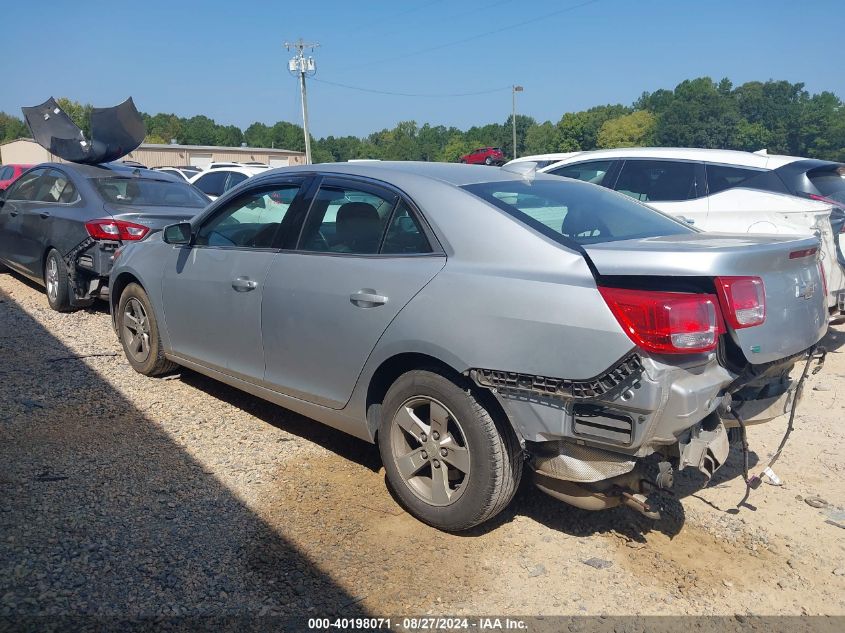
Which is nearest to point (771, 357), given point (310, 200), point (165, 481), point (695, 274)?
point (695, 274)

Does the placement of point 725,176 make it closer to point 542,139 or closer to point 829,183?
point 829,183

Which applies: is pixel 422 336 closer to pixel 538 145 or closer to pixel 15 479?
pixel 15 479

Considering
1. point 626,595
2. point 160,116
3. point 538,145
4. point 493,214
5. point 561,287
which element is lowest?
point 626,595

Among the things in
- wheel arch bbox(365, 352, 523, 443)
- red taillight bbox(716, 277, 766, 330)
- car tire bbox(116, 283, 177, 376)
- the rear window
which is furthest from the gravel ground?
the rear window

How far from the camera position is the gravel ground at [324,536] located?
111 inches

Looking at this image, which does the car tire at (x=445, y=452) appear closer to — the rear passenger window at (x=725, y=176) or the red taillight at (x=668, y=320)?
the red taillight at (x=668, y=320)

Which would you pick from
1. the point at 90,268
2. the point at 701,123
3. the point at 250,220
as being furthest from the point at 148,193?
the point at 701,123

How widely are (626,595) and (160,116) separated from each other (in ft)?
367

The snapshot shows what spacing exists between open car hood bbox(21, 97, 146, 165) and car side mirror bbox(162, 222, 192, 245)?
4.29 m

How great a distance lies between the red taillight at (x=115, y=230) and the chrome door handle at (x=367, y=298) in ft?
13.8

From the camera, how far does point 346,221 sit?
378 centimetres

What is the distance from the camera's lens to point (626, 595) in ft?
9.39

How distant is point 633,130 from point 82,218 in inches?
3281

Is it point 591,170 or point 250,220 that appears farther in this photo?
point 591,170
